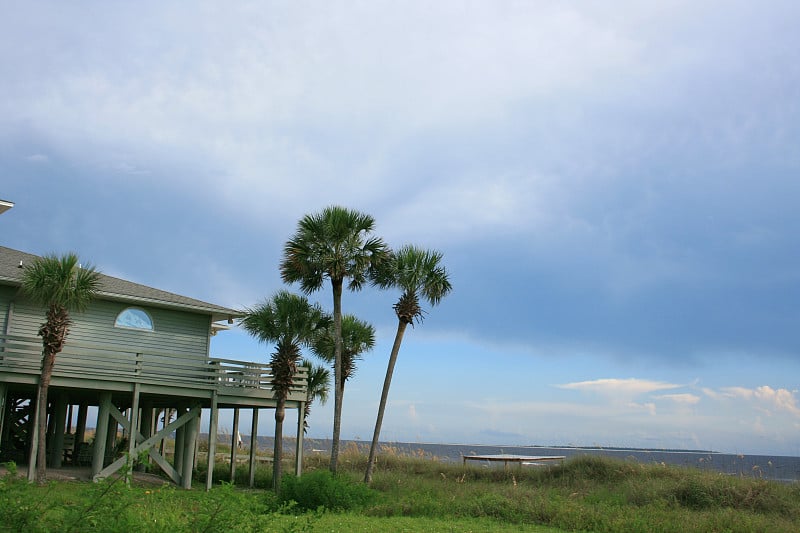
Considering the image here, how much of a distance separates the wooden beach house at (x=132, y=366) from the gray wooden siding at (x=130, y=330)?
0.09 feet

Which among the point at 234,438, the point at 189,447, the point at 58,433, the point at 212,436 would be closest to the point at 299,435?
the point at 212,436

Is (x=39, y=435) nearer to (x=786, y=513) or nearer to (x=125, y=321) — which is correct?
(x=125, y=321)

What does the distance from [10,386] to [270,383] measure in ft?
25.9

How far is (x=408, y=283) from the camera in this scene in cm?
2578

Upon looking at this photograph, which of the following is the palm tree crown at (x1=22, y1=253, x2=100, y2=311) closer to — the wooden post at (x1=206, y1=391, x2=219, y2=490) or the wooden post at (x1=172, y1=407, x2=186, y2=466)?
the wooden post at (x1=206, y1=391, x2=219, y2=490)

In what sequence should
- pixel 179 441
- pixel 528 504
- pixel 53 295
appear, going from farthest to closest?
pixel 179 441, pixel 53 295, pixel 528 504

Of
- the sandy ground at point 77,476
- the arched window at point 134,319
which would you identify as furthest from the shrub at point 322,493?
the arched window at point 134,319

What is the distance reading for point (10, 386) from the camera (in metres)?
21.9

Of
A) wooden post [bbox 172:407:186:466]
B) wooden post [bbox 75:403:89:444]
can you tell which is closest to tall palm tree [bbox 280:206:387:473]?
wooden post [bbox 172:407:186:466]

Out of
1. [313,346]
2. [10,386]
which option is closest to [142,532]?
[10,386]

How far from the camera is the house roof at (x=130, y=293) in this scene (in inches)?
842

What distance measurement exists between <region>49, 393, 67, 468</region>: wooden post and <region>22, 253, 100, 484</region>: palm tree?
18.1ft

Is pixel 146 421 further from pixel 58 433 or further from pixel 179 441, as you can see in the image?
pixel 179 441

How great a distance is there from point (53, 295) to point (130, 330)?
4.15 meters
